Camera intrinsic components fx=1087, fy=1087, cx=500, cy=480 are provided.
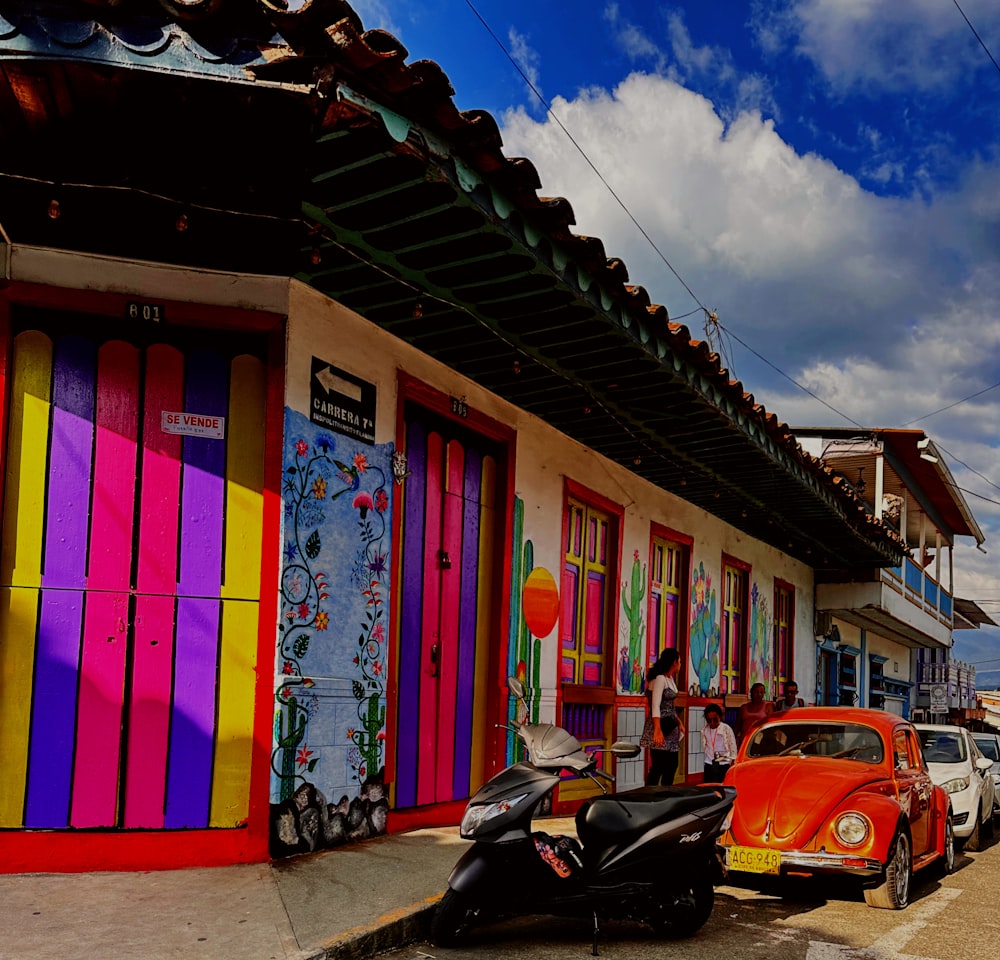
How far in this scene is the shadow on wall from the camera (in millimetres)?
6727

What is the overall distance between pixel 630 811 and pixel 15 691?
11.9ft

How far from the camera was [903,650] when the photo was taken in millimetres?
30828

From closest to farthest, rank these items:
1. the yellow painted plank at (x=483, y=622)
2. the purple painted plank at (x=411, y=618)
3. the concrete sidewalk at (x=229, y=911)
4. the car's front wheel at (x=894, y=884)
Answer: the concrete sidewalk at (x=229, y=911)
the car's front wheel at (x=894, y=884)
the purple painted plank at (x=411, y=618)
the yellow painted plank at (x=483, y=622)

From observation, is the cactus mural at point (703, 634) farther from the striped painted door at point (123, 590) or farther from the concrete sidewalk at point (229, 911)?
the striped painted door at point (123, 590)

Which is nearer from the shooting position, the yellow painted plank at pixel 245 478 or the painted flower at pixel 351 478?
the yellow painted plank at pixel 245 478

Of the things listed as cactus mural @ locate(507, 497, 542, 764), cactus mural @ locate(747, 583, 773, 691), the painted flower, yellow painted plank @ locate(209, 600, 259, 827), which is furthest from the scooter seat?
cactus mural @ locate(747, 583, 773, 691)

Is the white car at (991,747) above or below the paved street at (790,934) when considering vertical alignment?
above

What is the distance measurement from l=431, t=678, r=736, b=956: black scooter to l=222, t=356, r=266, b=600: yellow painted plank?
2016mm

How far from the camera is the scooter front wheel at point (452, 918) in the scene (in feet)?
17.9

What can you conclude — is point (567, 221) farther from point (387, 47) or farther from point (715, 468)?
point (715, 468)

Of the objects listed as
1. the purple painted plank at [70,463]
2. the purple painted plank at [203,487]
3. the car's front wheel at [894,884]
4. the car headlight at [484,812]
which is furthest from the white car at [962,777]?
the purple painted plank at [70,463]

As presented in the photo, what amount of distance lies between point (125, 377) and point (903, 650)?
2824cm

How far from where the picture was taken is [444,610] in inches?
352

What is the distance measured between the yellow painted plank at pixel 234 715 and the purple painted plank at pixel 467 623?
8.57 ft
